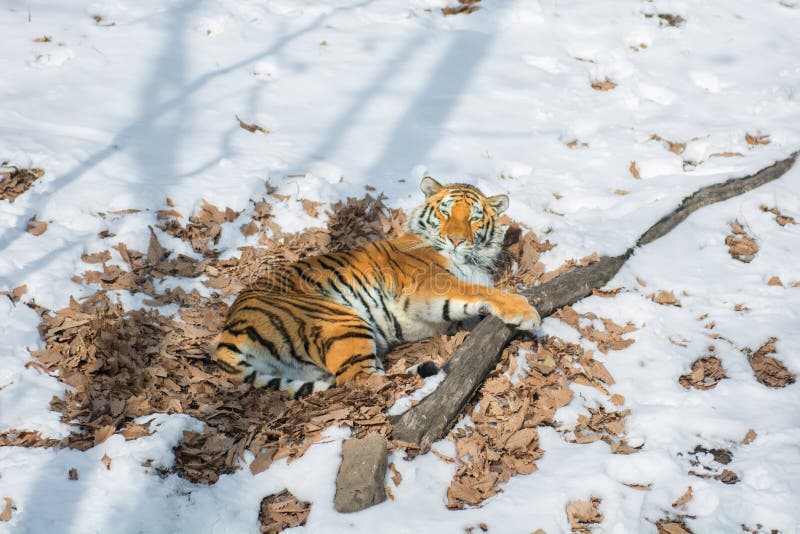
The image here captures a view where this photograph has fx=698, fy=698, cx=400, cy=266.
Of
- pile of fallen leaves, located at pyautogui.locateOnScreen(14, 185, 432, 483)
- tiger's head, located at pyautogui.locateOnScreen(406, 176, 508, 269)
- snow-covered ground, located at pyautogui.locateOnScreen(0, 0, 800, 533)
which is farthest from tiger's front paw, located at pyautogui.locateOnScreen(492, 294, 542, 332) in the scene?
tiger's head, located at pyautogui.locateOnScreen(406, 176, 508, 269)

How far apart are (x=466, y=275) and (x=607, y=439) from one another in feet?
5.11

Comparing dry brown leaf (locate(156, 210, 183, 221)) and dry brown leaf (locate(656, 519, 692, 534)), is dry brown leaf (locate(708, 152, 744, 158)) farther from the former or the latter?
dry brown leaf (locate(156, 210, 183, 221))

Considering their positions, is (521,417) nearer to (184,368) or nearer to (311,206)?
(184,368)

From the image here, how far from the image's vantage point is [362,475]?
291 cm

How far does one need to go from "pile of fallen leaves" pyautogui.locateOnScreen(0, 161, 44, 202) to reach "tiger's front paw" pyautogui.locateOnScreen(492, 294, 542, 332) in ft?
11.1

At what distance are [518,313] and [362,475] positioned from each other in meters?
1.44

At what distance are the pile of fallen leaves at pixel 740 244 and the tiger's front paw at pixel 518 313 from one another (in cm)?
203

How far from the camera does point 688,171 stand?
20.0ft

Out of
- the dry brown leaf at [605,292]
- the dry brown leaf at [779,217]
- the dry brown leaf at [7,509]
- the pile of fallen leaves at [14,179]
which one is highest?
the dry brown leaf at [7,509]

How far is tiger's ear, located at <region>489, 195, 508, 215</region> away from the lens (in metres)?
4.82

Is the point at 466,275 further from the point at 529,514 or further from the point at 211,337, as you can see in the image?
the point at 529,514

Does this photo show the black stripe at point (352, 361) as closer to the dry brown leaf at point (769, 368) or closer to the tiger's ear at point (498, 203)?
the tiger's ear at point (498, 203)

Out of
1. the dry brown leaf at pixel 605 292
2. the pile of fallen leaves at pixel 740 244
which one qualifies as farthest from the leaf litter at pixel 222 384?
the pile of fallen leaves at pixel 740 244

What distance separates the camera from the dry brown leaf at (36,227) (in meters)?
4.57
